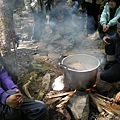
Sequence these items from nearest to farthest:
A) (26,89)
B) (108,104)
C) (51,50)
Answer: (108,104), (26,89), (51,50)

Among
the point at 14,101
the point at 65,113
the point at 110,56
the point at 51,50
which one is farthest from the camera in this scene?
the point at 51,50

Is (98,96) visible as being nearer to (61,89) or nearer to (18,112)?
(61,89)

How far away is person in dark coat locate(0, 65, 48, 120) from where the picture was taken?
3535mm

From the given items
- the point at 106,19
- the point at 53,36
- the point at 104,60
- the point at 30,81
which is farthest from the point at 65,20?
the point at 30,81

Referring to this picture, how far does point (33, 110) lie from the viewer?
3.79 metres

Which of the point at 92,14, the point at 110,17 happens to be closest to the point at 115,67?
the point at 110,17

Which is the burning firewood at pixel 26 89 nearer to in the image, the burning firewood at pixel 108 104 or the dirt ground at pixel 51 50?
the dirt ground at pixel 51 50

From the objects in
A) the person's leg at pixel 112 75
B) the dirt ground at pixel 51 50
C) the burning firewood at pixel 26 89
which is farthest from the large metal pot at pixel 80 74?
the burning firewood at pixel 26 89

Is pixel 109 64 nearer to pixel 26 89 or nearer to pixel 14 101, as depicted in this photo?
pixel 26 89

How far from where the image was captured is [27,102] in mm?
3879

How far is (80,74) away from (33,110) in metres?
1.19

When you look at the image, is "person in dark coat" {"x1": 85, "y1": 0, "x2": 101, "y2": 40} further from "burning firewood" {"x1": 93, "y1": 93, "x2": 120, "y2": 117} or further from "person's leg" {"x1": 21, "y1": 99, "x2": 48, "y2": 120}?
"person's leg" {"x1": 21, "y1": 99, "x2": 48, "y2": 120}

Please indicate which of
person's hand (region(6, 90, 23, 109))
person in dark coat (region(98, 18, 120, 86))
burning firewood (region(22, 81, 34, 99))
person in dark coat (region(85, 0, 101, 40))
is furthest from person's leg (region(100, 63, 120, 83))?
person in dark coat (region(85, 0, 101, 40))

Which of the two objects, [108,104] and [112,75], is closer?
[108,104]
